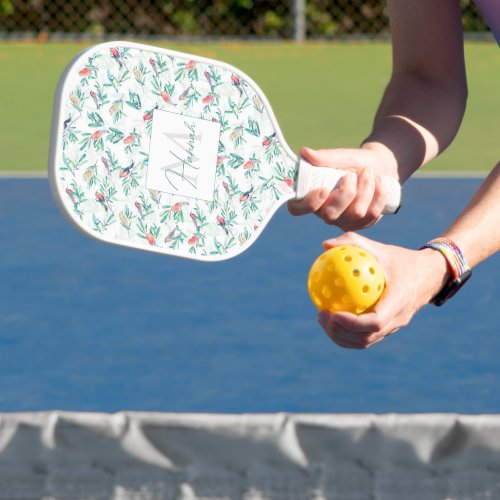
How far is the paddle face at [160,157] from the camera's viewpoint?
224 cm

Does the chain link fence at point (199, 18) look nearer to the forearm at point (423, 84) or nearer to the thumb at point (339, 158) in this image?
the forearm at point (423, 84)

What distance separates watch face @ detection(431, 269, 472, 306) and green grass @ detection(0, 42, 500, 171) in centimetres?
529

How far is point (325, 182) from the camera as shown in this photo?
2.37m

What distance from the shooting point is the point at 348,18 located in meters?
13.2

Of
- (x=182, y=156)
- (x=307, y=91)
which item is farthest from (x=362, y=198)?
(x=307, y=91)

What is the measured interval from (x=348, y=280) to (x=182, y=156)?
0.41 metres

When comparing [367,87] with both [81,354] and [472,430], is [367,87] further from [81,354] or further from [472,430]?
[472,430]

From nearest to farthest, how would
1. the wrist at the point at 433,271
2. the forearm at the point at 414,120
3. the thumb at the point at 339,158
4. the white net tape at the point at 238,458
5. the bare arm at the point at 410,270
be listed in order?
1. the bare arm at the point at 410,270
2. the wrist at the point at 433,271
3. the white net tape at the point at 238,458
4. the thumb at the point at 339,158
5. the forearm at the point at 414,120

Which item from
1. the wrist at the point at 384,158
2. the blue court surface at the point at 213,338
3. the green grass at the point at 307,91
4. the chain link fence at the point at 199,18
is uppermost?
the wrist at the point at 384,158

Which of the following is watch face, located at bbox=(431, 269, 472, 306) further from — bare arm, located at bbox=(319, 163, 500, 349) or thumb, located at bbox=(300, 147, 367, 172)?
thumb, located at bbox=(300, 147, 367, 172)

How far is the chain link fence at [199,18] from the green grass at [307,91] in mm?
442

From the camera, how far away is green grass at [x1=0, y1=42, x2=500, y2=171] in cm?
794

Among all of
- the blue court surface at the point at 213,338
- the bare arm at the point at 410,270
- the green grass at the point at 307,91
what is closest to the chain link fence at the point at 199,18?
the green grass at the point at 307,91

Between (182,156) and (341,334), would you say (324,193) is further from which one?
(341,334)
